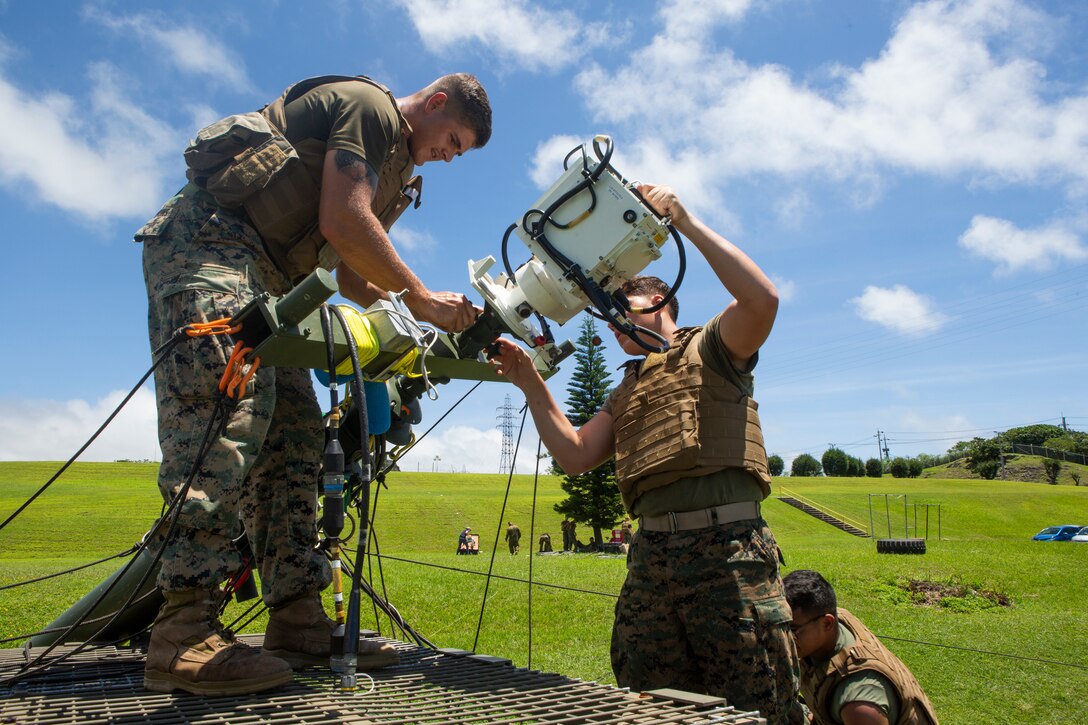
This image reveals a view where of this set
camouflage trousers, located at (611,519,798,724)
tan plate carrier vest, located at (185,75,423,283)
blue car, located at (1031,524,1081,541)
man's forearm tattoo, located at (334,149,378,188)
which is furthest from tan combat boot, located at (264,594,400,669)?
blue car, located at (1031,524,1081,541)

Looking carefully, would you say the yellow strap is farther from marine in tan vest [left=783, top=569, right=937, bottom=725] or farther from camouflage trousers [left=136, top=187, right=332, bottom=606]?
marine in tan vest [left=783, top=569, right=937, bottom=725]

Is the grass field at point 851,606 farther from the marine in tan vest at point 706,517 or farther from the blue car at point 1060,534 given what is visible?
the blue car at point 1060,534

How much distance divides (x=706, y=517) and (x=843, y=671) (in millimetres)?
1115

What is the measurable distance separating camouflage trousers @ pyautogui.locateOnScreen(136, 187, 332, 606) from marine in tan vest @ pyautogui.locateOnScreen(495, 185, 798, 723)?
967 millimetres

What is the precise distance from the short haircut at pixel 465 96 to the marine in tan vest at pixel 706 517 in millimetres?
839

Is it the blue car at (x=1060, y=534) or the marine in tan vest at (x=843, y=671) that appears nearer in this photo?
the marine in tan vest at (x=843, y=671)

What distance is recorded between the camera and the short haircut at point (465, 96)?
3.29 metres

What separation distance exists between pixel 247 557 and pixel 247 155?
2.02 metres

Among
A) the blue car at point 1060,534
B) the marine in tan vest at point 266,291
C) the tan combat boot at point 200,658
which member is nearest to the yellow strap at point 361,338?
the marine in tan vest at point 266,291

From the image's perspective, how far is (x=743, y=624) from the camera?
265 centimetres

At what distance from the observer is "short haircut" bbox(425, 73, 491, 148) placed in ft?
10.8

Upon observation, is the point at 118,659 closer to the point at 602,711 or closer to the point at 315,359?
the point at 315,359

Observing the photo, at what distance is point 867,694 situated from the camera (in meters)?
3.17

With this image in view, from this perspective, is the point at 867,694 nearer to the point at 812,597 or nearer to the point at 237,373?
the point at 812,597
